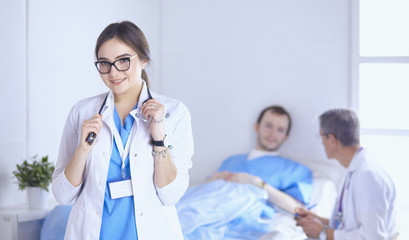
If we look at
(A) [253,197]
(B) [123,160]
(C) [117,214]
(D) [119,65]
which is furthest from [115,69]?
(A) [253,197]

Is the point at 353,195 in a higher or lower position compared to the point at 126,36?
lower

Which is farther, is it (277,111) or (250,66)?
(250,66)

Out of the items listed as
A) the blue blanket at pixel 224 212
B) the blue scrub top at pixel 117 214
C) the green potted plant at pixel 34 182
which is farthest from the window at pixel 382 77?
the blue scrub top at pixel 117 214

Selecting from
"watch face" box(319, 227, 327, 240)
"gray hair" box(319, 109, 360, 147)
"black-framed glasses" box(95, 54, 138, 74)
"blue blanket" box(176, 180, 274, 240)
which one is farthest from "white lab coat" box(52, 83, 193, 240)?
"gray hair" box(319, 109, 360, 147)

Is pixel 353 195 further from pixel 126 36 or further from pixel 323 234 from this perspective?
pixel 126 36

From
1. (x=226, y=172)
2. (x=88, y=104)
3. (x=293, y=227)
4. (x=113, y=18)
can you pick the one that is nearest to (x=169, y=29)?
(x=113, y=18)

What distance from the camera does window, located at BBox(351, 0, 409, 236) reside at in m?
3.90

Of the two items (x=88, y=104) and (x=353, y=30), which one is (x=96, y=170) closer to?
(x=88, y=104)

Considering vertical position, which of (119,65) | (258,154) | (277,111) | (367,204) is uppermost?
(119,65)

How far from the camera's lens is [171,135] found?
173 cm

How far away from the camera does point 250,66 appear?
4227 millimetres

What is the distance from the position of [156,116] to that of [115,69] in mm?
221

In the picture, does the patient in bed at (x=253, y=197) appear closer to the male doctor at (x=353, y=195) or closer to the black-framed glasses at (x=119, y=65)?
the male doctor at (x=353, y=195)

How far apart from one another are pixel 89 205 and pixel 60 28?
176 centimetres
